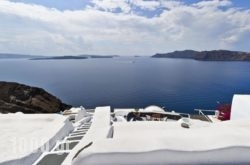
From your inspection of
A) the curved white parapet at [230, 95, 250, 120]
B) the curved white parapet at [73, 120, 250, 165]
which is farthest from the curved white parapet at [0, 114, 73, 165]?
the curved white parapet at [230, 95, 250, 120]

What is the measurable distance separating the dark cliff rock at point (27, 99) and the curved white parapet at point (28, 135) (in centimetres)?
4200

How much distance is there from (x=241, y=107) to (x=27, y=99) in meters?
50.4

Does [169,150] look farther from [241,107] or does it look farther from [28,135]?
[241,107]

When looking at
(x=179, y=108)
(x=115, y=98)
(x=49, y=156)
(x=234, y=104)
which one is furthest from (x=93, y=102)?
(x=49, y=156)

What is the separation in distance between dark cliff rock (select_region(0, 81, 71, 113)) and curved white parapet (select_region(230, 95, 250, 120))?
45.6m

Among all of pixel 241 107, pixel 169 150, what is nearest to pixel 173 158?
pixel 169 150

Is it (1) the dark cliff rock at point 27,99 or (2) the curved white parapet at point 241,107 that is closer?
(2) the curved white parapet at point 241,107

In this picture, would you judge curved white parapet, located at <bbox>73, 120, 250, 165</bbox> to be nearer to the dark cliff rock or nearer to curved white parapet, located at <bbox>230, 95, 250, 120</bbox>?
curved white parapet, located at <bbox>230, 95, 250, 120</bbox>

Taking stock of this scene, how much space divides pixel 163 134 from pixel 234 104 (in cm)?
1298

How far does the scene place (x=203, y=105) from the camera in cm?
7469

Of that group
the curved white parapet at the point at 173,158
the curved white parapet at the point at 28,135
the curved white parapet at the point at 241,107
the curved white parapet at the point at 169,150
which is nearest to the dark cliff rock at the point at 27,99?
the curved white parapet at the point at 28,135

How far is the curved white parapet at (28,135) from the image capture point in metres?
10.4

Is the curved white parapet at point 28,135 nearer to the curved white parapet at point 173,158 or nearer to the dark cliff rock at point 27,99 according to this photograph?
the curved white parapet at point 173,158

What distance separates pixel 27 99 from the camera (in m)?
60.6
